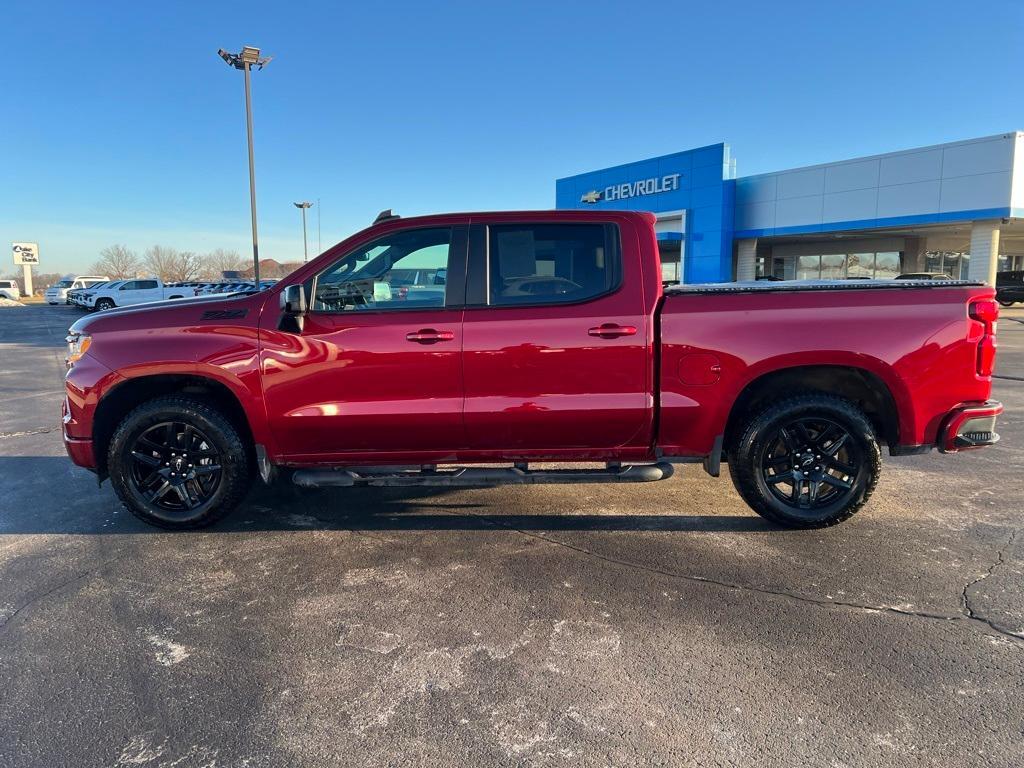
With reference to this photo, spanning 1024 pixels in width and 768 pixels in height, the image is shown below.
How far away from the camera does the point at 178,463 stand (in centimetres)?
442

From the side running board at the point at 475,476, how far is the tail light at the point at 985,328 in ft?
6.57

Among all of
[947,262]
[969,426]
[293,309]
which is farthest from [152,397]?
[947,262]

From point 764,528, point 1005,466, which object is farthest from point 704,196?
point 764,528

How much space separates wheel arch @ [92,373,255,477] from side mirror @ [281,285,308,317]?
0.75 metres

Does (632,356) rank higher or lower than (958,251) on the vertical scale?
lower

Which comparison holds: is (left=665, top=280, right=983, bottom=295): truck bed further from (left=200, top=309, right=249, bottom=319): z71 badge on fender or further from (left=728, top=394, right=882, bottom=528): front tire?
(left=200, top=309, right=249, bottom=319): z71 badge on fender

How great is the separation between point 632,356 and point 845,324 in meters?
1.30

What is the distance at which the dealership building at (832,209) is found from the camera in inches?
917

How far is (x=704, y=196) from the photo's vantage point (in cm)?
3164

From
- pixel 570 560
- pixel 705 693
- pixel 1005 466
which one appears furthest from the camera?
pixel 1005 466

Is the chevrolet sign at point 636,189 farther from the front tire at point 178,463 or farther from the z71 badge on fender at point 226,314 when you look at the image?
the front tire at point 178,463

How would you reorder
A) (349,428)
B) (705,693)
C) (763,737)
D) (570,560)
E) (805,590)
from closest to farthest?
(763,737)
(705,693)
(805,590)
(570,560)
(349,428)

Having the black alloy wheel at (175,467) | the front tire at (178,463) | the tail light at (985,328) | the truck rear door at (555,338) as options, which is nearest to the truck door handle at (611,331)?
the truck rear door at (555,338)

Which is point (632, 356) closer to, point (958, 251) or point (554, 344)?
point (554, 344)
